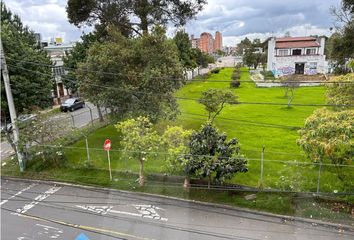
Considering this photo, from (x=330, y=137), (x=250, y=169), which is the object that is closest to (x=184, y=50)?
(x=250, y=169)

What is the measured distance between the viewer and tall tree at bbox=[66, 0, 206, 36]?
65.5 feet

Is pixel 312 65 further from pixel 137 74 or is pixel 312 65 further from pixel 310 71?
pixel 137 74

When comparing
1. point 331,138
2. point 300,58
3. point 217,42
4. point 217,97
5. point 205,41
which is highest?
point 217,42

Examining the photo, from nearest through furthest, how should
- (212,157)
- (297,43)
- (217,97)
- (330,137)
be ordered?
(330,137)
(212,157)
(217,97)
(297,43)

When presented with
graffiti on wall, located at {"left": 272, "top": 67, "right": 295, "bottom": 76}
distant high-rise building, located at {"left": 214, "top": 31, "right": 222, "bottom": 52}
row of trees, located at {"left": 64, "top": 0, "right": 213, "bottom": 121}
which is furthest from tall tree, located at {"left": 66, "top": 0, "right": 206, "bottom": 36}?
distant high-rise building, located at {"left": 214, "top": 31, "right": 222, "bottom": 52}

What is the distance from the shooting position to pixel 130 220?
32.5 feet

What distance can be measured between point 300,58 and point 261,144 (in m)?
33.2

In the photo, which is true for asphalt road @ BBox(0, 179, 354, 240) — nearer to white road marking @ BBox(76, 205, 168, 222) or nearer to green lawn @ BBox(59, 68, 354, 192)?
white road marking @ BBox(76, 205, 168, 222)

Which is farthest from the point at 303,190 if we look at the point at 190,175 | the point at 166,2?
the point at 166,2

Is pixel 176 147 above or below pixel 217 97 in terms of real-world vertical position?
below

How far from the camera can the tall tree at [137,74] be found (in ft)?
47.6

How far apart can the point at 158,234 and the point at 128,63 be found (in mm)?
8650

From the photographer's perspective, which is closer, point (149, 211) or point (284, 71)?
point (149, 211)

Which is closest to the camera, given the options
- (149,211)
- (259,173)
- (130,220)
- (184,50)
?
(130,220)
